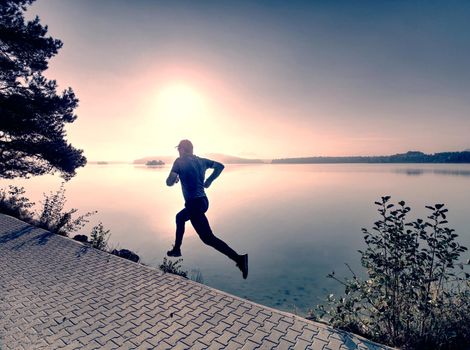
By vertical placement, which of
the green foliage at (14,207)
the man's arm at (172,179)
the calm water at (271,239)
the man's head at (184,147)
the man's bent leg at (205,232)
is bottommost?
the calm water at (271,239)

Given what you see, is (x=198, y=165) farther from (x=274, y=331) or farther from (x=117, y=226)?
(x=117, y=226)

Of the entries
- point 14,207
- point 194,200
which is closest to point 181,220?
point 194,200

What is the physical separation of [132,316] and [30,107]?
12.6 meters

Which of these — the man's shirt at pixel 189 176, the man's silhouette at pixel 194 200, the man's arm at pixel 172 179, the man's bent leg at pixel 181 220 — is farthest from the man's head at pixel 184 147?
the man's bent leg at pixel 181 220

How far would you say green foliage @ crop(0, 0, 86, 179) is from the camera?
12.7m

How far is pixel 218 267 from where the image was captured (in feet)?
36.1

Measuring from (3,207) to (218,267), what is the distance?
1217 centimetres

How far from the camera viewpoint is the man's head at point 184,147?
17.8 feet

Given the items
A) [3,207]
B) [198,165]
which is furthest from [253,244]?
[3,207]

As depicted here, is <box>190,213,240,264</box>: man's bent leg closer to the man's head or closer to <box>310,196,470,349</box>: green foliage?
the man's head

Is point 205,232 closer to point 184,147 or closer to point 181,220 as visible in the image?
point 181,220

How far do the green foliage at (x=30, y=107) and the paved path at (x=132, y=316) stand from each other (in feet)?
27.6

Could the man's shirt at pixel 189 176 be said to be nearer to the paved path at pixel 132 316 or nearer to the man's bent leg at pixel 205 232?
the man's bent leg at pixel 205 232

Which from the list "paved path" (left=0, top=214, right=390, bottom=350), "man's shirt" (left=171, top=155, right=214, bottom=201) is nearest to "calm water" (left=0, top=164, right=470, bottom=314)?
"paved path" (left=0, top=214, right=390, bottom=350)
